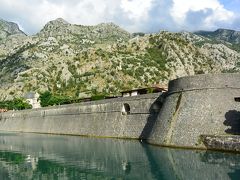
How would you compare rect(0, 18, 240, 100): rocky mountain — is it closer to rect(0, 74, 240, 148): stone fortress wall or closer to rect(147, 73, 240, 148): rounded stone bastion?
rect(0, 74, 240, 148): stone fortress wall

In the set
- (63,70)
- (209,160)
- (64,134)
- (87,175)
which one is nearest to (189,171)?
(209,160)

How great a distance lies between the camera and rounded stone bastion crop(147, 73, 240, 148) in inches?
1646

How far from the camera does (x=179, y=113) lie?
4506 cm

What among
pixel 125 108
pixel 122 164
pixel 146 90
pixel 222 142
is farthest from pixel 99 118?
pixel 222 142

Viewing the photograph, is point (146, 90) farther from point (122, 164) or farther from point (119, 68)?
point (119, 68)

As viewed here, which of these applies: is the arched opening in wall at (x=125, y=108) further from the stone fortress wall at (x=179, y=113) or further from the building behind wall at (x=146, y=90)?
the building behind wall at (x=146, y=90)

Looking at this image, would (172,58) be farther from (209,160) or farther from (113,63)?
(209,160)

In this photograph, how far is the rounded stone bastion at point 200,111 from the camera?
41.8 meters

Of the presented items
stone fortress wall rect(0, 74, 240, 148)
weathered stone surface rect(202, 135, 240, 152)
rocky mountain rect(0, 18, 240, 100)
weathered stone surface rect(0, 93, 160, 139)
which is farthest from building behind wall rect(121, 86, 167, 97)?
rocky mountain rect(0, 18, 240, 100)

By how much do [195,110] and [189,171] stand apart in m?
12.9

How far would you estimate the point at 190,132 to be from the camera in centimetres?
4231

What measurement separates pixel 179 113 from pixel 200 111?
2676 millimetres

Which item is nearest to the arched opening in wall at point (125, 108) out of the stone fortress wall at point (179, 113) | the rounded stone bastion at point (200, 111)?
the stone fortress wall at point (179, 113)

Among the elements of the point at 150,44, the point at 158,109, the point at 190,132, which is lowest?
the point at 190,132
